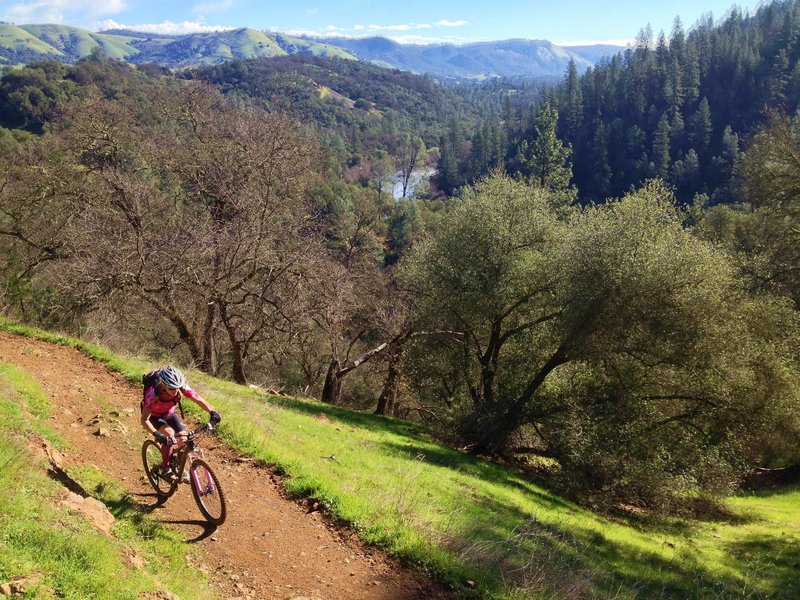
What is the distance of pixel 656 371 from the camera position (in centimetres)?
1805

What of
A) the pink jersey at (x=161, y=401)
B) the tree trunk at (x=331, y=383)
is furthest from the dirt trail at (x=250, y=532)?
the tree trunk at (x=331, y=383)

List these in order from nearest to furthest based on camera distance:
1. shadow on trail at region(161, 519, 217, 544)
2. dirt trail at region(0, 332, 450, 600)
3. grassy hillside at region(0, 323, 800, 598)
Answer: dirt trail at region(0, 332, 450, 600) < shadow on trail at region(161, 519, 217, 544) < grassy hillside at region(0, 323, 800, 598)

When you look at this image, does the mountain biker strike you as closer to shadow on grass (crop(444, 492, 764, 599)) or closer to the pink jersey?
the pink jersey

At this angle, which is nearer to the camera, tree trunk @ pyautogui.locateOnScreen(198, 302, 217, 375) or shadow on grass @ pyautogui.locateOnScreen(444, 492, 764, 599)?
shadow on grass @ pyautogui.locateOnScreen(444, 492, 764, 599)

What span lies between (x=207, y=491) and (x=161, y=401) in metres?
1.70

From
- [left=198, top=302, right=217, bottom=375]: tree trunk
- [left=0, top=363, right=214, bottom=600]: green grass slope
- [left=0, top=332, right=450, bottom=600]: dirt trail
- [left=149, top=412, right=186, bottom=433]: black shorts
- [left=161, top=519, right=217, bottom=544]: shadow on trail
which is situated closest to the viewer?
[left=0, top=363, right=214, bottom=600]: green grass slope

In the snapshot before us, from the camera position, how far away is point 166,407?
859 centimetres

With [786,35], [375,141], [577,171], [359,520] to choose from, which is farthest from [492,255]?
[375,141]

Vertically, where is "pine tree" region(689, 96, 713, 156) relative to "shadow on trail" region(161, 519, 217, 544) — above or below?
above

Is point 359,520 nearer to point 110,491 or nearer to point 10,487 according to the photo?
point 110,491

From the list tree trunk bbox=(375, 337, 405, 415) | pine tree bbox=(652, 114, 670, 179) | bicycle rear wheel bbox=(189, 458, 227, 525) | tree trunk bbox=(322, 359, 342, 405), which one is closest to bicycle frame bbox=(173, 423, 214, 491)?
bicycle rear wheel bbox=(189, 458, 227, 525)

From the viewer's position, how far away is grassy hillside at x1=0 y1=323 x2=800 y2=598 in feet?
27.2

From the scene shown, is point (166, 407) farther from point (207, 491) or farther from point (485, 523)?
point (485, 523)

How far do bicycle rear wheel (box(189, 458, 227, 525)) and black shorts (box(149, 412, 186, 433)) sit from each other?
0.84 meters
